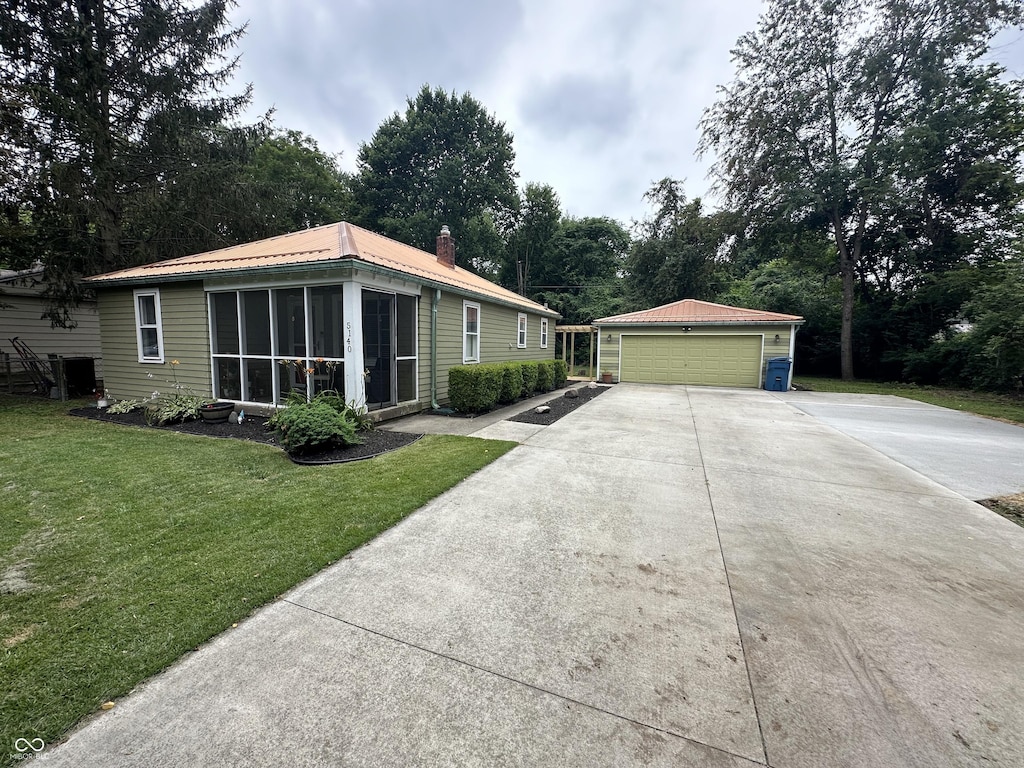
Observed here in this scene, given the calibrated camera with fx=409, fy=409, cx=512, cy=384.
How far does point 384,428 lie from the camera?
6.49 metres

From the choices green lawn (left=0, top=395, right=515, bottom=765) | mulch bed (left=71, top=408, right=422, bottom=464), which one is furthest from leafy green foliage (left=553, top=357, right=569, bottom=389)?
green lawn (left=0, top=395, right=515, bottom=765)

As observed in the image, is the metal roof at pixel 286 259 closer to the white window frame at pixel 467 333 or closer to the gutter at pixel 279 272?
the gutter at pixel 279 272

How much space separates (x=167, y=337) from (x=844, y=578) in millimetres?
10280

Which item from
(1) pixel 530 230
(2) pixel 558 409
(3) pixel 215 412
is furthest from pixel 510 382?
(1) pixel 530 230

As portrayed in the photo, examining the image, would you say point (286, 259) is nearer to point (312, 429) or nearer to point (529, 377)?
point (312, 429)

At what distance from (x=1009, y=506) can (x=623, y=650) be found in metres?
4.39

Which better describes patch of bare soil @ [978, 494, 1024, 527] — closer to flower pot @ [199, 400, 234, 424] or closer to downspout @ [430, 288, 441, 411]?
downspout @ [430, 288, 441, 411]

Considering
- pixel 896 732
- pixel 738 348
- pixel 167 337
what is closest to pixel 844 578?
pixel 896 732

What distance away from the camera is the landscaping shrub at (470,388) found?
759cm

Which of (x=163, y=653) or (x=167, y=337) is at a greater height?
(x=167, y=337)

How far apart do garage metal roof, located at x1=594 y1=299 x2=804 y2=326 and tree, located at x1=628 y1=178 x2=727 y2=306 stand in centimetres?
618

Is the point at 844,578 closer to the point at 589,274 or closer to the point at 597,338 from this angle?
the point at 597,338

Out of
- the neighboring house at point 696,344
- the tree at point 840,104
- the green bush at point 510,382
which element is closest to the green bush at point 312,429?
the green bush at point 510,382
